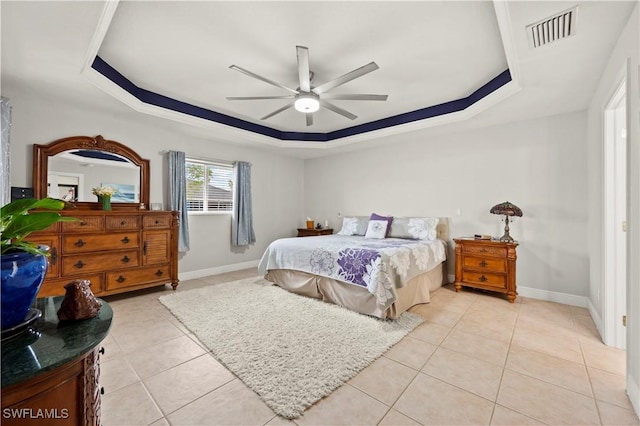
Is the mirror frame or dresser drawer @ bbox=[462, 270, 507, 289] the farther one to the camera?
dresser drawer @ bbox=[462, 270, 507, 289]

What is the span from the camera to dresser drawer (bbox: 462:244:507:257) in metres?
3.52

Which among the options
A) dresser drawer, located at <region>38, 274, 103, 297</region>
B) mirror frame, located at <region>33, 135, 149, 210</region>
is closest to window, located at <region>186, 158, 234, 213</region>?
mirror frame, located at <region>33, 135, 149, 210</region>

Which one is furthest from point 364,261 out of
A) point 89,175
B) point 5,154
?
point 5,154

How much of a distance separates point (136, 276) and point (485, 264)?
4.70 m

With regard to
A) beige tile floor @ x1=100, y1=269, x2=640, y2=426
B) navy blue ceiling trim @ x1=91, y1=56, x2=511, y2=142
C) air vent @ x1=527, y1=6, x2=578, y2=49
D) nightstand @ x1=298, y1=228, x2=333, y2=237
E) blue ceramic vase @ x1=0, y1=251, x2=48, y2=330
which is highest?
navy blue ceiling trim @ x1=91, y1=56, x2=511, y2=142

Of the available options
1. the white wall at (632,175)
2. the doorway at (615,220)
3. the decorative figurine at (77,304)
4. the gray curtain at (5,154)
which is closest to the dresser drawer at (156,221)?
the gray curtain at (5,154)

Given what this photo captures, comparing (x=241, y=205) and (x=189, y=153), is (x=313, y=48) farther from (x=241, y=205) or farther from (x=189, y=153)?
(x=241, y=205)

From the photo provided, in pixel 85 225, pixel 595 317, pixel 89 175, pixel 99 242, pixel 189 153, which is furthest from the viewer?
pixel 189 153

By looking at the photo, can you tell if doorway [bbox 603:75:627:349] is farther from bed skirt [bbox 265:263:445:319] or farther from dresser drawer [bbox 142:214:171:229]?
dresser drawer [bbox 142:214:171:229]

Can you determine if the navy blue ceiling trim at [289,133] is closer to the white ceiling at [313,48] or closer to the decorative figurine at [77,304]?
the white ceiling at [313,48]

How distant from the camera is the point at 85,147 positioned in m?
3.55

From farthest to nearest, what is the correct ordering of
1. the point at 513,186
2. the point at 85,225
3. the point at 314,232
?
the point at 314,232 → the point at 513,186 → the point at 85,225

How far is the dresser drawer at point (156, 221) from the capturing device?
3738 mm

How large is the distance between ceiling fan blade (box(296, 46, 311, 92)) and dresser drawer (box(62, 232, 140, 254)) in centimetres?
294
